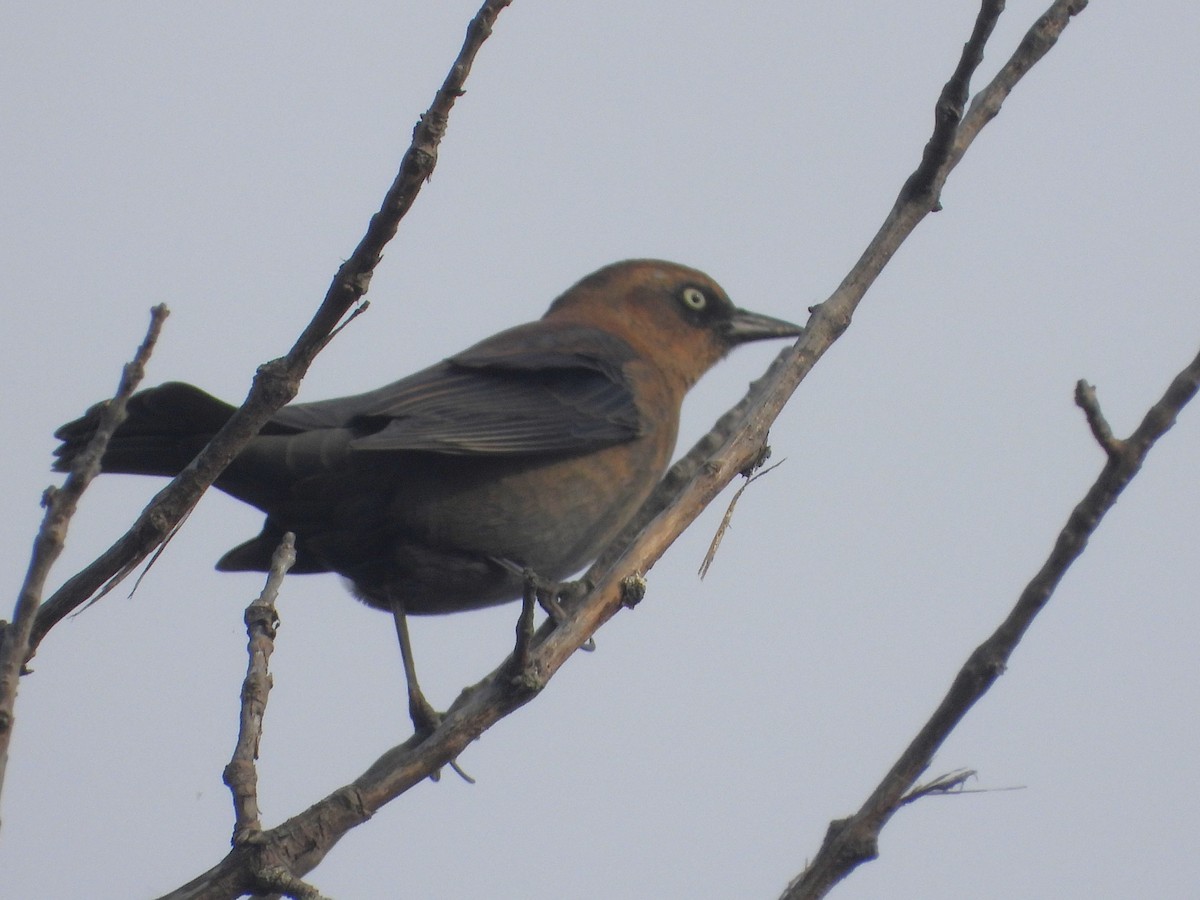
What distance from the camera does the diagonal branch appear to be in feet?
10.1

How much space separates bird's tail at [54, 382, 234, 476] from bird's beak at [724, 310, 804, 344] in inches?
129

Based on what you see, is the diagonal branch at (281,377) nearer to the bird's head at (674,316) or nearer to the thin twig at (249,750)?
the thin twig at (249,750)

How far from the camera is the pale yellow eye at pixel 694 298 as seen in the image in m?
8.02

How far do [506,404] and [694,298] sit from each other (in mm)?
1991

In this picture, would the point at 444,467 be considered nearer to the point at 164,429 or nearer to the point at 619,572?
the point at 164,429

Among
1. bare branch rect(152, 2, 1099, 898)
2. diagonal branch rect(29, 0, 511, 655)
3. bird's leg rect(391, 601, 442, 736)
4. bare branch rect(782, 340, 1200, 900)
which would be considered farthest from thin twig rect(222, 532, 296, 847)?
bird's leg rect(391, 601, 442, 736)

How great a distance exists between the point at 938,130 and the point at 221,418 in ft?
9.61

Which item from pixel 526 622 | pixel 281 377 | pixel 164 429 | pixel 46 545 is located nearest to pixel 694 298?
pixel 164 429

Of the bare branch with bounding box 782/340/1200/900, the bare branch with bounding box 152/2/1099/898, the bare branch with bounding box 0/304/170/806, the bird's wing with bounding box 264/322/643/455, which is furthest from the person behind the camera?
the bird's wing with bounding box 264/322/643/455

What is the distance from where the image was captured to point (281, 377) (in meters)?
3.21

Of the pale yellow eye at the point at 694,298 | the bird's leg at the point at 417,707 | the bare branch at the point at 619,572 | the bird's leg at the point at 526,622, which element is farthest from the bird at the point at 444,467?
the bird's leg at the point at 526,622

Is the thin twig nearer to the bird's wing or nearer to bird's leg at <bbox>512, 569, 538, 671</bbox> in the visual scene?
bird's leg at <bbox>512, 569, 538, 671</bbox>

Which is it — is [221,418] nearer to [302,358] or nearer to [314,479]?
[314,479]

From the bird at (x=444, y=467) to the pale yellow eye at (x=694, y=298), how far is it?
1.13 meters
